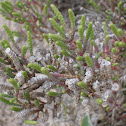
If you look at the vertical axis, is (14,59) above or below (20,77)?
above

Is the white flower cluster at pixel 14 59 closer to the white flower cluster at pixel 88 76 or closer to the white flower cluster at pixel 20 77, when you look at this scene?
the white flower cluster at pixel 20 77

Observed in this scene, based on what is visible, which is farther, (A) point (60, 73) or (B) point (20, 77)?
(A) point (60, 73)

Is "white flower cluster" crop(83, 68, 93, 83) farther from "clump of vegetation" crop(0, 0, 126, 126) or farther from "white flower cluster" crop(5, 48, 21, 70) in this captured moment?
"white flower cluster" crop(5, 48, 21, 70)

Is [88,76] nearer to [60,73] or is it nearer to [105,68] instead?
[105,68]

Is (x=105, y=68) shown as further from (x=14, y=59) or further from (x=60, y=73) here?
(x=14, y=59)

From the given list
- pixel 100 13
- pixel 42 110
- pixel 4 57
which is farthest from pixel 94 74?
pixel 100 13

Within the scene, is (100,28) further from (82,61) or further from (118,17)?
(82,61)

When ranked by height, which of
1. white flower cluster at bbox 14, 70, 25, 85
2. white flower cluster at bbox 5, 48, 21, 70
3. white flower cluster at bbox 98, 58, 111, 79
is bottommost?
white flower cluster at bbox 14, 70, 25, 85

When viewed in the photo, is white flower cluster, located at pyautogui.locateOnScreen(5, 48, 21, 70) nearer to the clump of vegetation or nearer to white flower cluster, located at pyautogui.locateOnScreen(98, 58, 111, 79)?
the clump of vegetation

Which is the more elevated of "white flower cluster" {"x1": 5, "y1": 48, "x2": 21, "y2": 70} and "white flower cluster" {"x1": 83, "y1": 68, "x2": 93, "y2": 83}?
"white flower cluster" {"x1": 5, "y1": 48, "x2": 21, "y2": 70}

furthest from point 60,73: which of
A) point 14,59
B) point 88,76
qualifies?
point 14,59

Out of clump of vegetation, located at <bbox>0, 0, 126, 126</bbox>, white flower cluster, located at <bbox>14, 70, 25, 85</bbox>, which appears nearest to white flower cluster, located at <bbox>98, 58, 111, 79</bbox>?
clump of vegetation, located at <bbox>0, 0, 126, 126</bbox>
